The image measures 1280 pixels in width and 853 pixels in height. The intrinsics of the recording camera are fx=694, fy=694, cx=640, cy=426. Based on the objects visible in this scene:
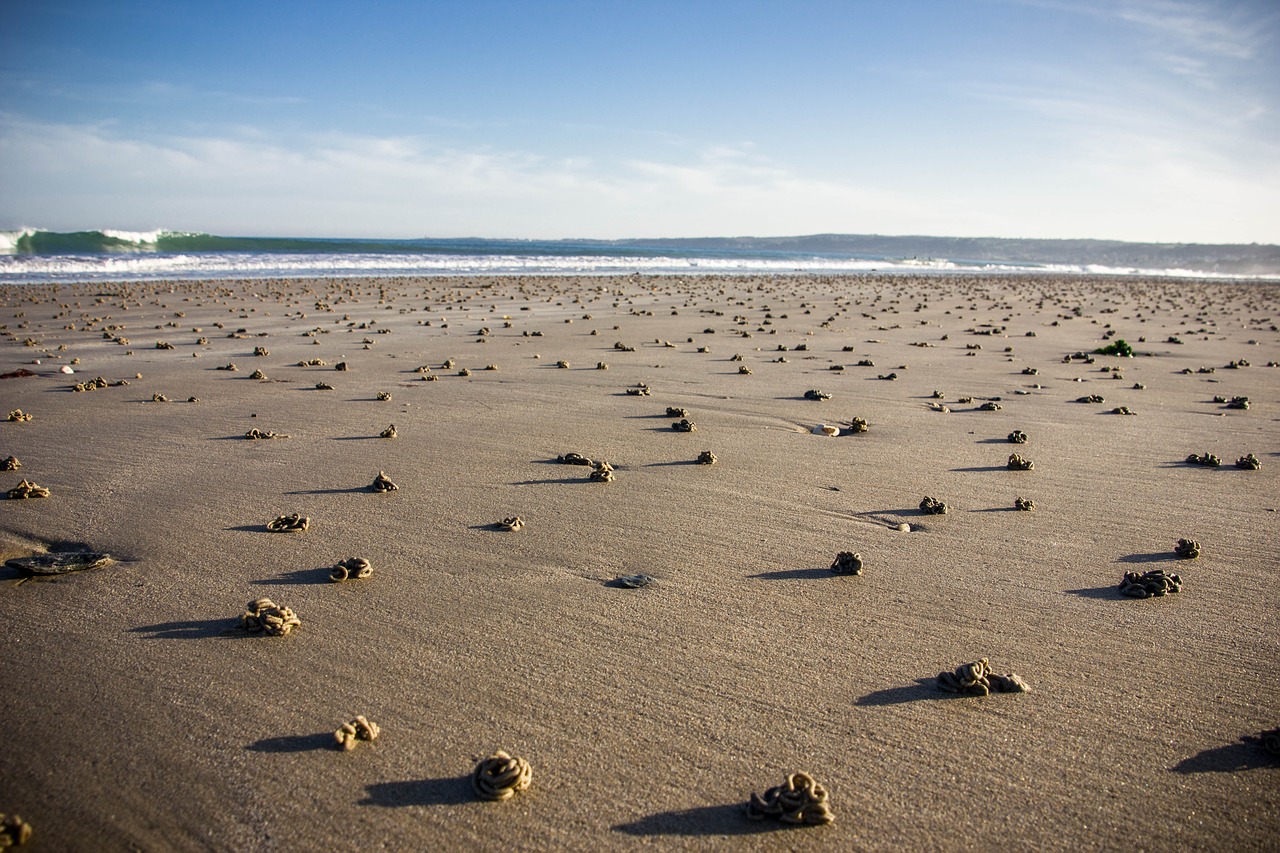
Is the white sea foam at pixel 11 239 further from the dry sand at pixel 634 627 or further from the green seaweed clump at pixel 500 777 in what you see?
the green seaweed clump at pixel 500 777

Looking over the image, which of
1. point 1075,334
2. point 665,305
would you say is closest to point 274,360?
point 665,305

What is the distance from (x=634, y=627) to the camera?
3.54 metres

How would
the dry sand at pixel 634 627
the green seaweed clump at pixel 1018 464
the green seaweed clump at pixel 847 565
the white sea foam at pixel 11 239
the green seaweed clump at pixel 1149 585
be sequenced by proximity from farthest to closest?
the white sea foam at pixel 11 239 < the green seaweed clump at pixel 1018 464 < the green seaweed clump at pixel 847 565 < the green seaweed clump at pixel 1149 585 < the dry sand at pixel 634 627

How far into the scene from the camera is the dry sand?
8.01 feet

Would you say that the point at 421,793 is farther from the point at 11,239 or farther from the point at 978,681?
the point at 11,239

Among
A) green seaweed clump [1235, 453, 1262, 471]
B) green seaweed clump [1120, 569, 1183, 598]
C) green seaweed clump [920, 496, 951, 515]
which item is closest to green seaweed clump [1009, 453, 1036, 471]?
green seaweed clump [920, 496, 951, 515]

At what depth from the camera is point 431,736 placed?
2734 millimetres

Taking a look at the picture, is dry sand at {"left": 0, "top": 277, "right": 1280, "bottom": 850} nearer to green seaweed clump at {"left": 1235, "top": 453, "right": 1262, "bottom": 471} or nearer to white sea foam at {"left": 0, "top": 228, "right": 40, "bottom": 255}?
green seaweed clump at {"left": 1235, "top": 453, "right": 1262, "bottom": 471}

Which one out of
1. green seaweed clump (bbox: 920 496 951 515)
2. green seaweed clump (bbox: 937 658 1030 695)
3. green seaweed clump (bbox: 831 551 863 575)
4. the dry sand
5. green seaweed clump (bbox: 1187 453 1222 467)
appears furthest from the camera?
green seaweed clump (bbox: 1187 453 1222 467)

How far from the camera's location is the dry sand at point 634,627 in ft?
8.01

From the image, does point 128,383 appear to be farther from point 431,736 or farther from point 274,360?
point 431,736

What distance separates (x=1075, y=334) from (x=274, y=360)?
1744 centimetres

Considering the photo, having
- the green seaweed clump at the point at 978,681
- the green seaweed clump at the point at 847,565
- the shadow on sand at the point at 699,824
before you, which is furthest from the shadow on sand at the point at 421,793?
the green seaweed clump at the point at 847,565

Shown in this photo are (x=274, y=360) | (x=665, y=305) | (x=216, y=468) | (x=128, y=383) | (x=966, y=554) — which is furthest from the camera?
(x=665, y=305)
